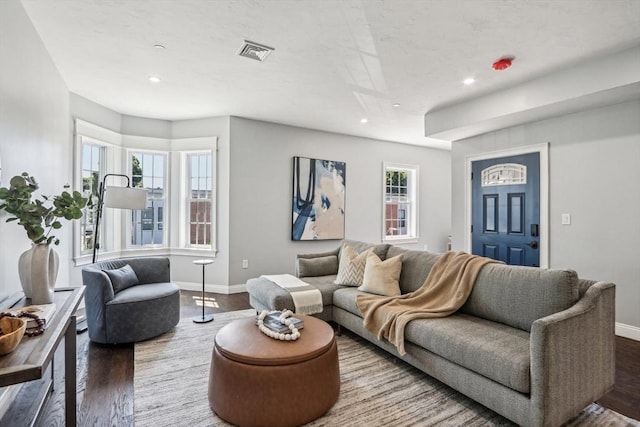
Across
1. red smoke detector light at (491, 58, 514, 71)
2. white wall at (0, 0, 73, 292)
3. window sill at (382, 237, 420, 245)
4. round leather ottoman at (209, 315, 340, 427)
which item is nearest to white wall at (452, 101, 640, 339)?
red smoke detector light at (491, 58, 514, 71)

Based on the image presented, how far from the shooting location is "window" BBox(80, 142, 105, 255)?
444 centimetres

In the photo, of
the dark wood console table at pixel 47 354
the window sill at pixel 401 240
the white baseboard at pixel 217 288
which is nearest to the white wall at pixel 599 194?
the window sill at pixel 401 240

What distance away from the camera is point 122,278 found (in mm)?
3318

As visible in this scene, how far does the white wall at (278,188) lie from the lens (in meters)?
5.05

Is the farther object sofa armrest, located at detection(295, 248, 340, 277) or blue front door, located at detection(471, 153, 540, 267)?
blue front door, located at detection(471, 153, 540, 267)

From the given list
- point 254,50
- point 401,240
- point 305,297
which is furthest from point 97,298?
point 401,240

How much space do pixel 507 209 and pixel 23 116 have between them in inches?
201

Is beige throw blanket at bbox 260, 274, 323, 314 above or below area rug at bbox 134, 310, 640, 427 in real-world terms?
above

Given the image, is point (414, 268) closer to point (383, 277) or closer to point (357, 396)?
point (383, 277)

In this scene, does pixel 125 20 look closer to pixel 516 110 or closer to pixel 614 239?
pixel 516 110

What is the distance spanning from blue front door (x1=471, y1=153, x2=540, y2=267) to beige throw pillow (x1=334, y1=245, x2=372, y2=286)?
2106mm

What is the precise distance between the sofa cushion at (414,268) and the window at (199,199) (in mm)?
3191

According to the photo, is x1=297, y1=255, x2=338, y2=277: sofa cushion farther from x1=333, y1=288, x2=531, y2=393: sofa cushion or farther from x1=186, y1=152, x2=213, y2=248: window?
x1=186, y1=152, x2=213, y2=248: window

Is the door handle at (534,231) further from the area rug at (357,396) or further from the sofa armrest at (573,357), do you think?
the area rug at (357,396)
